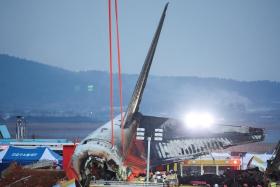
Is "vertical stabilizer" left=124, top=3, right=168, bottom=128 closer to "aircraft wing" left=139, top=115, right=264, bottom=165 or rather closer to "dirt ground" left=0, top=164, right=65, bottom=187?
"aircraft wing" left=139, top=115, right=264, bottom=165

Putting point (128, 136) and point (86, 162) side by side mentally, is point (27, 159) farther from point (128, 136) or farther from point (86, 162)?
point (86, 162)

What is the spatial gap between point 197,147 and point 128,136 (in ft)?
20.6

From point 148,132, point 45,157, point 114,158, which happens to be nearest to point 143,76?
point 148,132

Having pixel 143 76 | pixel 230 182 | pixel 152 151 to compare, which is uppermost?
pixel 143 76

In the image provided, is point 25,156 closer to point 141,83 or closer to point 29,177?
point 29,177

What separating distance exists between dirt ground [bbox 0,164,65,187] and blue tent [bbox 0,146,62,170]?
3.82 metres

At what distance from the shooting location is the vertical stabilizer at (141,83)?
20.2 meters

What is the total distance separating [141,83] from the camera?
2048cm

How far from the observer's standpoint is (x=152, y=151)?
24188 mm

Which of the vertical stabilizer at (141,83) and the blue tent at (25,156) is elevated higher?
the vertical stabilizer at (141,83)

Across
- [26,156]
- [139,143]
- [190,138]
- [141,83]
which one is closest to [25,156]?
[26,156]

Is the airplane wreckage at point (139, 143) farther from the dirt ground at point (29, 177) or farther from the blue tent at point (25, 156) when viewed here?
the blue tent at point (25, 156)

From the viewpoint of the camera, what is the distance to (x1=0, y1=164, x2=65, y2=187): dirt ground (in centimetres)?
2497

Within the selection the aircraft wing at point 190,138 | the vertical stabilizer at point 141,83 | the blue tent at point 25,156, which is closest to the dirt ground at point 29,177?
the blue tent at point 25,156
